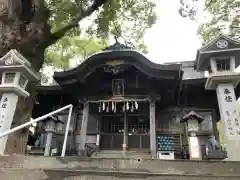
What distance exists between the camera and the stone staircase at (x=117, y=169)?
315cm

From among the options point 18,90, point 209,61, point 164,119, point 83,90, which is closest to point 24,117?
point 18,90

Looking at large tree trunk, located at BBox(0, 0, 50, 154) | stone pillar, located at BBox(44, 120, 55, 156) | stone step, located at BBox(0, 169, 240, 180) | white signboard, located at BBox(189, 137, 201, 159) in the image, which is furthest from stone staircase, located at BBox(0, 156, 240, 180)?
stone pillar, located at BBox(44, 120, 55, 156)

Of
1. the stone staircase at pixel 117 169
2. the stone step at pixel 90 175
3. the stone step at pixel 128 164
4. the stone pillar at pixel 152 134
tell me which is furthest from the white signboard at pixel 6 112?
the stone pillar at pixel 152 134

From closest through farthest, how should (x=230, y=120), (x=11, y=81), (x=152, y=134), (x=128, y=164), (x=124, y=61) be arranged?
(x=128, y=164) → (x=230, y=120) → (x=11, y=81) → (x=152, y=134) → (x=124, y=61)

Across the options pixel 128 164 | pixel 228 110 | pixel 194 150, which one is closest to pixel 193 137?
pixel 194 150

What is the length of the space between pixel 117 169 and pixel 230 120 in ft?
8.94

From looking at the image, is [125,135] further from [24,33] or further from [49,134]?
[24,33]

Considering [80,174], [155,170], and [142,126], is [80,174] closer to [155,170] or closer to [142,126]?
[155,170]

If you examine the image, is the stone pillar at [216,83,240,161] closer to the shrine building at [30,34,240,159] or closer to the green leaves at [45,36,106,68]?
the shrine building at [30,34,240,159]

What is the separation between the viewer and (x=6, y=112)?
486 cm

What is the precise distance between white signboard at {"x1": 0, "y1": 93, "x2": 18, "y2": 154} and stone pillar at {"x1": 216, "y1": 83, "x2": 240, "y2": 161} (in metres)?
4.43

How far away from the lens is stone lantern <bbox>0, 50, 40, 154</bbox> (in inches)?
Answer: 192

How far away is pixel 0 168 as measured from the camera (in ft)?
11.6

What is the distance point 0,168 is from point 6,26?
17.7 ft
